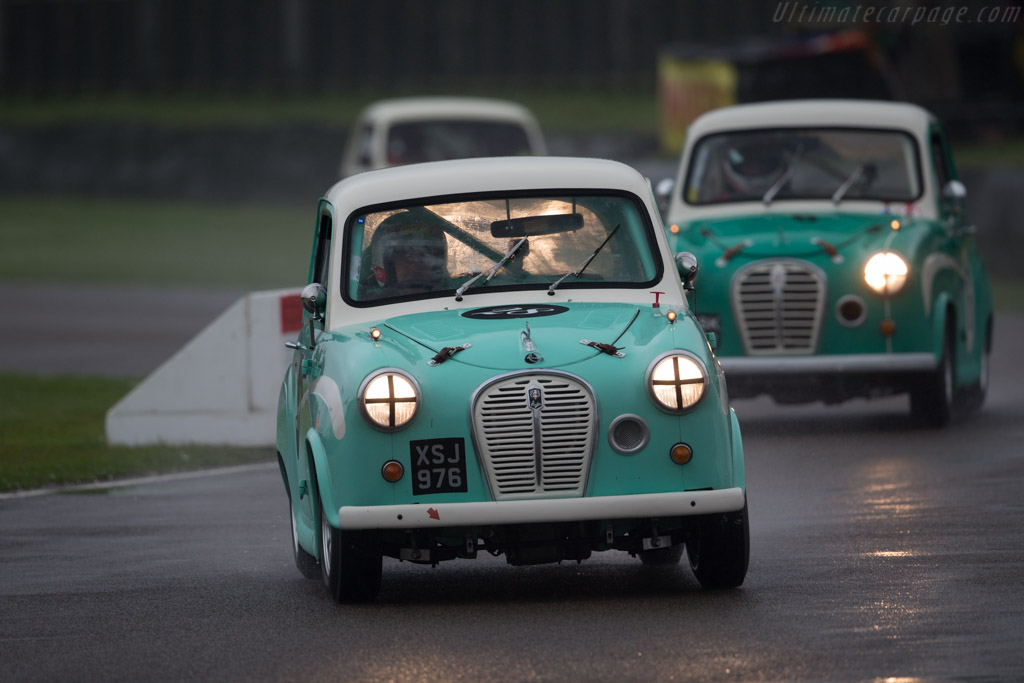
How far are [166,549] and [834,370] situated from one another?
16.8 feet

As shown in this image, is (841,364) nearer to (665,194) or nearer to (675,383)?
(665,194)

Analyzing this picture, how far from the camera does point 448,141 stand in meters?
24.9

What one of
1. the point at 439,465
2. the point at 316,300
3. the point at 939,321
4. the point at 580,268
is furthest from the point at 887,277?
the point at 439,465

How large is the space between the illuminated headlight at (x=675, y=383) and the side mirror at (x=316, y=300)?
1628 mm

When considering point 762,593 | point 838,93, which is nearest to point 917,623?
point 762,593

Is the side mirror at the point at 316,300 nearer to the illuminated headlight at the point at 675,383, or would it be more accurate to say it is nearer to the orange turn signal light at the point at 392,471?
the orange turn signal light at the point at 392,471

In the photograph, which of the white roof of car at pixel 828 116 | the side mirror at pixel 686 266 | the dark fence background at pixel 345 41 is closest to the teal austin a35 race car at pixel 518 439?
the side mirror at pixel 686 266

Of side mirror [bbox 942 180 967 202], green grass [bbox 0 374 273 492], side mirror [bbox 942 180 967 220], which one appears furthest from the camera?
side mirror [bbox 942 180 967 220]

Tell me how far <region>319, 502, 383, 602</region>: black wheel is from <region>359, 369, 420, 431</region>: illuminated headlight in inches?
16.5

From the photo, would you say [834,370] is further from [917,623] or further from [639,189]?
[917,623]

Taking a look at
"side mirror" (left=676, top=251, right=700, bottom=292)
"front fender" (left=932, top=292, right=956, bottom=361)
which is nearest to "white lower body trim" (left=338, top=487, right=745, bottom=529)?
"side mirror" (left=676, top=251, right=700, bottom=292)

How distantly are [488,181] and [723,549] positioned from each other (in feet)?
6.45

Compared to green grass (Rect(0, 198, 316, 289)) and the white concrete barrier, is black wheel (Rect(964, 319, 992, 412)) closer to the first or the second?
the white concrete barrier

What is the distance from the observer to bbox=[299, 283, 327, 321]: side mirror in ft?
30.1
